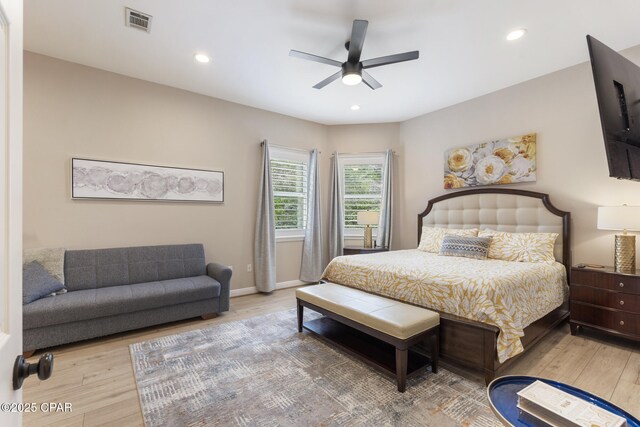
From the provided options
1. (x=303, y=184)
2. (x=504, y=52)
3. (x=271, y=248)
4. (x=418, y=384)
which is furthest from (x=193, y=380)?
(x=504, y=52)

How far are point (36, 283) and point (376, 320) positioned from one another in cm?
306

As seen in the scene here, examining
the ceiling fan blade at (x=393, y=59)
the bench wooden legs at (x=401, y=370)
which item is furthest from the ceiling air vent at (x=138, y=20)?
the bench wooden legs at (x=401, y=370)

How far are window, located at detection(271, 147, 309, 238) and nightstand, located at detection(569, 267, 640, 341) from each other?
3.67 m

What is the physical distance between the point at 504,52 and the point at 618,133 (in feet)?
6.60

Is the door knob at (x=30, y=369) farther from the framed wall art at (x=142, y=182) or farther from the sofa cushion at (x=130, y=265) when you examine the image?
the framed wall art at (x=142, y=182)

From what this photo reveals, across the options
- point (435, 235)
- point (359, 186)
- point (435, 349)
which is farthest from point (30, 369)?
point (359, 186)

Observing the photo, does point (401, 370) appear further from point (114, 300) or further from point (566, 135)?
point (566, 135)

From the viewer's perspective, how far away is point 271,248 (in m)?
4.52

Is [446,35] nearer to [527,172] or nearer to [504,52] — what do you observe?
[504,52]

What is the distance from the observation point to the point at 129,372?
2303 millimetres

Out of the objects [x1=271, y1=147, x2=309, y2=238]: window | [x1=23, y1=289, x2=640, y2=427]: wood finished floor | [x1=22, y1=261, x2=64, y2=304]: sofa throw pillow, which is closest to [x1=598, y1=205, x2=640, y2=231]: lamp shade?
[x1=23, y1=289, x2=640, y2=427]: wood finished floor

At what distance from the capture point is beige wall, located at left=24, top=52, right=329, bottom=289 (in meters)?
3.07

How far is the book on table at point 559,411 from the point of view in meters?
1.05

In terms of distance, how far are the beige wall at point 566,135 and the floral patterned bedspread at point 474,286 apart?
23.5 inches
